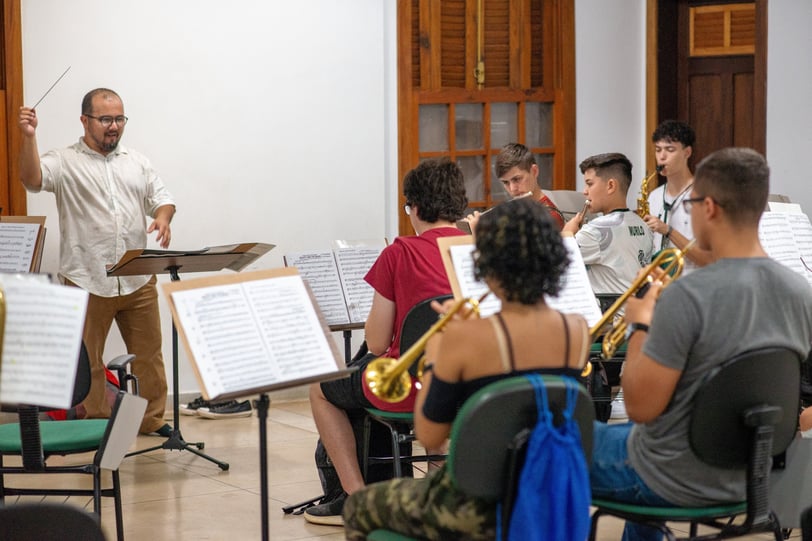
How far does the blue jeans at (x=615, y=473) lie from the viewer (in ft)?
8.98

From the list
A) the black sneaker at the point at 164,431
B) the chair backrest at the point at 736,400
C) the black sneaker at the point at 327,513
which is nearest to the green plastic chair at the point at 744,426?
the chair backrest at the point at 736,400

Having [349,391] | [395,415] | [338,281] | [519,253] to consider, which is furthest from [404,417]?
[519,253]

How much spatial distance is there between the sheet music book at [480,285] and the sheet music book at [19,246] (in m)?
2.27

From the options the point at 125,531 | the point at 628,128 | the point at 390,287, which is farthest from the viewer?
the point at 628,128

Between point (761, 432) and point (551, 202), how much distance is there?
10.1 feet

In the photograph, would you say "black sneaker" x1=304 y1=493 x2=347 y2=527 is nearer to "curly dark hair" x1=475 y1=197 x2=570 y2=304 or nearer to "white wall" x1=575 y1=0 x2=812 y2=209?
"curly dark hair" x1=475 y1=197 x2=570 y2=304

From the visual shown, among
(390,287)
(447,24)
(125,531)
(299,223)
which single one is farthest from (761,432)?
(447,24)

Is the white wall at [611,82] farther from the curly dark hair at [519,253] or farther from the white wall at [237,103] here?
the curly dark hair at [519,253]

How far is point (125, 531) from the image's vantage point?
411cm

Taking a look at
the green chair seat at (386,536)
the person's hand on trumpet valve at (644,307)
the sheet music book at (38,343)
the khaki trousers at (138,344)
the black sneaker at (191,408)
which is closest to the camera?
the sheet music book at (38,343)

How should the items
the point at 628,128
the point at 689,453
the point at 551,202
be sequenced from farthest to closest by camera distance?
the point at 628,128
the point at 551,202
the point at 689,453

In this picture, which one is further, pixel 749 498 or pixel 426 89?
pixel 426 89

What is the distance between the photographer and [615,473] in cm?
279

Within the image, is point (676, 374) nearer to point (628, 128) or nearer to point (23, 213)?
point (23, 213)
